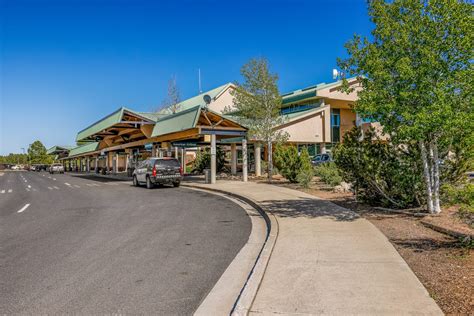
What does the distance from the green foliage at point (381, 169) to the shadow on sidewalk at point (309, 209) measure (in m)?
1.19

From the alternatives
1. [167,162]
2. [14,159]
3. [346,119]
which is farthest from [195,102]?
[14,159]

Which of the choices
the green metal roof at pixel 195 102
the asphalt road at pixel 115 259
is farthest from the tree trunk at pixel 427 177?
the green metal roof at pixel 195 102

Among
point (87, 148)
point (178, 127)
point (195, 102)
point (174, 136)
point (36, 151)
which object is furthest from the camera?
point (36, 151)

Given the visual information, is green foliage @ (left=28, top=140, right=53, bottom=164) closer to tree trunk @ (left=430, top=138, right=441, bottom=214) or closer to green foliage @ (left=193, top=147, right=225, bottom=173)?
green foliage @ (left=193, top=147, right=225, bottom=173)

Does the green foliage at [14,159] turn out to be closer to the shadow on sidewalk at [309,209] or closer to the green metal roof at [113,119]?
the green metal roof at [113,119]

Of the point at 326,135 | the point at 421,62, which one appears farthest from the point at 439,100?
the point at 326,135

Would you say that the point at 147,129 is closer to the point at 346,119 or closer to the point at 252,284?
the point at 346,119

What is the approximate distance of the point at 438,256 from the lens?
5934 millimetres

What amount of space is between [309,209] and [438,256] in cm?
536

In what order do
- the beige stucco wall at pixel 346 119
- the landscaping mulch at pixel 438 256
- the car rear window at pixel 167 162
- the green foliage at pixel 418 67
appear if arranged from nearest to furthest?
the landscaping mulch at pixel 438 256, the green foliage at pixel 418 67, the car rear window at pixel 167 162, the beige stucco wall at pixel 346 119

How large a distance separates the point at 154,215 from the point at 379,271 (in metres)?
7.96

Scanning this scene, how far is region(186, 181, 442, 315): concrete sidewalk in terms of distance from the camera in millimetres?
4082

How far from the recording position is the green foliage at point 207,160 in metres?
36.2

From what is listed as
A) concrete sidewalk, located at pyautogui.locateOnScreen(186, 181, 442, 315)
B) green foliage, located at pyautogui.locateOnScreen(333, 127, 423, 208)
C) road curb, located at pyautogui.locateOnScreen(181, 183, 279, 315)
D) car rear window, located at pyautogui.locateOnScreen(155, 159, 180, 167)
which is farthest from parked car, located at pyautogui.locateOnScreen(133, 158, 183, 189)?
concrete sidewalk, located at pyautogui.locateOnScreen(186, 181, 442, 315)
